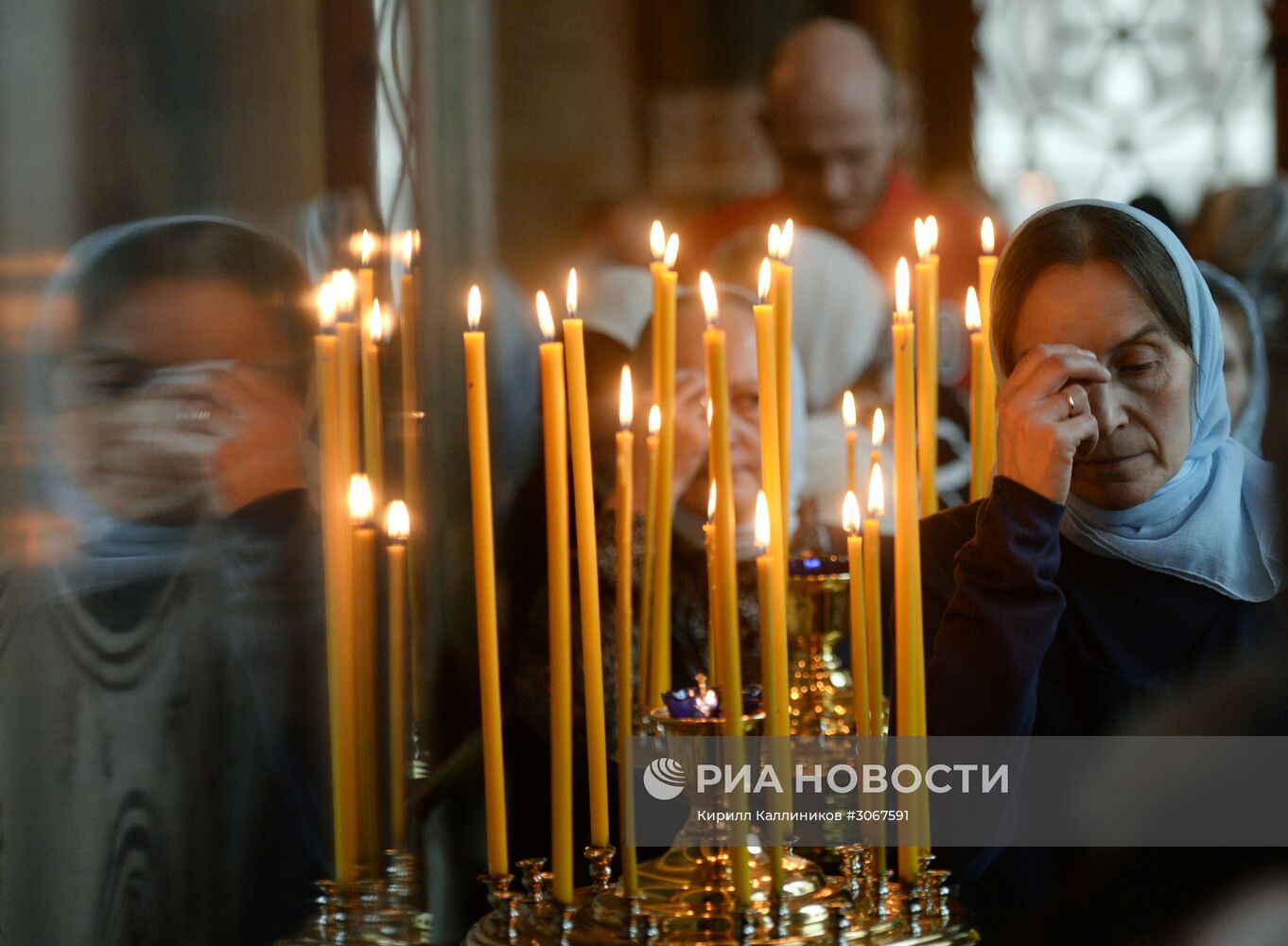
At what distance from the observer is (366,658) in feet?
2.48

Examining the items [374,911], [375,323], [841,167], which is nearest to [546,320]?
[375,323]

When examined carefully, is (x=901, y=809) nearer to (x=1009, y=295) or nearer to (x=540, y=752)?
(x=1009, y=295)

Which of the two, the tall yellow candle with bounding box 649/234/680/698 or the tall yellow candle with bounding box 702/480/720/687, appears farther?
the tall yellow candle with bounding box 649/234/680/698

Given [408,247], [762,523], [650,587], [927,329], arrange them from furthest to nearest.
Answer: [408,247], [650,587], [927,329], [762,523]

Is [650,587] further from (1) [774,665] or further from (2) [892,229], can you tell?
(2) [892,229]

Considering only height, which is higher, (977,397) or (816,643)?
(977,397)

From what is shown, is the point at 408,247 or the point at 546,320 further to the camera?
the point at 408,247

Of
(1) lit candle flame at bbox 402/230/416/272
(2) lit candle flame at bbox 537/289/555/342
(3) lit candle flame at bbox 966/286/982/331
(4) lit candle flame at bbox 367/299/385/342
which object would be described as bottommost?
(2) lit candle flame at bbox 537/289/555/342

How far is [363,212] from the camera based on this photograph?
2.72ft

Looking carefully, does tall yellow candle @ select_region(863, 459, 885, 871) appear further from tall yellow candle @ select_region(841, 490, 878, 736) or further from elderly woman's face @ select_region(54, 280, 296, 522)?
elderly woman's face @ select_region(54, 280, 296, 522)

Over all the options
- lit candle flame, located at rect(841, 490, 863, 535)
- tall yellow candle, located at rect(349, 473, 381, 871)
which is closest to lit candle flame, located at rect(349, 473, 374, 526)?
tall yellow candle, located at rect(349, 473, 381, 871)

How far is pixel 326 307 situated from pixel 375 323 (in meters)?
0.12

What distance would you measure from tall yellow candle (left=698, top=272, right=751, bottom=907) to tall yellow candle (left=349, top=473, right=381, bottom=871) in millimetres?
194

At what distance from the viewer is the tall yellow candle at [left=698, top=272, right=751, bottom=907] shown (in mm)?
570
